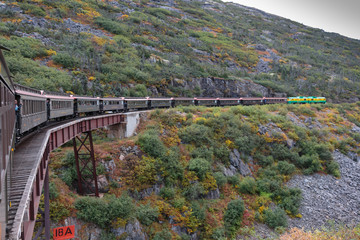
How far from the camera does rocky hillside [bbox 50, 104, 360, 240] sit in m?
16.0

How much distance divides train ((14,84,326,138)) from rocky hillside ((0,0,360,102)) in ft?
20.0

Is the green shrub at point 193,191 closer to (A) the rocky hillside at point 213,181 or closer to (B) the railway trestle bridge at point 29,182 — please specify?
(A) the rocky hillside at point 213,181

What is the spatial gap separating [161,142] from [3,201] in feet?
62.5

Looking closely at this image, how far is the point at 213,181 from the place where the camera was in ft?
73.0

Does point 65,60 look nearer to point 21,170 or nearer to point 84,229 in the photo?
point 84,229

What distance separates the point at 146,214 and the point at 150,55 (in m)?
38.2

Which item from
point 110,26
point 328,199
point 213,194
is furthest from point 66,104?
point 110,26

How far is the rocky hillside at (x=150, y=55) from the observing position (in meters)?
34.9

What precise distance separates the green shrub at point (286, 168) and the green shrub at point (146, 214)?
48.0 ft

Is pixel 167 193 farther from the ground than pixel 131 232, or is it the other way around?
pixel 167 193

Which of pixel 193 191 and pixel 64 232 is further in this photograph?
pixel 193 191

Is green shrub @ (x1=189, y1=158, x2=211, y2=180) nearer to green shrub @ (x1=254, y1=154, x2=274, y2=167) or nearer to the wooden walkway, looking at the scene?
green shrub @ (x1=254, y1=154, x2=274, y2=167)

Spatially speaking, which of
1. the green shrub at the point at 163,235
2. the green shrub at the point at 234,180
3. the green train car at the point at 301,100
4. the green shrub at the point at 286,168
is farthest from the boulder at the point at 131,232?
the green train car at the point at 301,100

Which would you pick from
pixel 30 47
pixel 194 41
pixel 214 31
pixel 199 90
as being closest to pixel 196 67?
pixel 199 90
